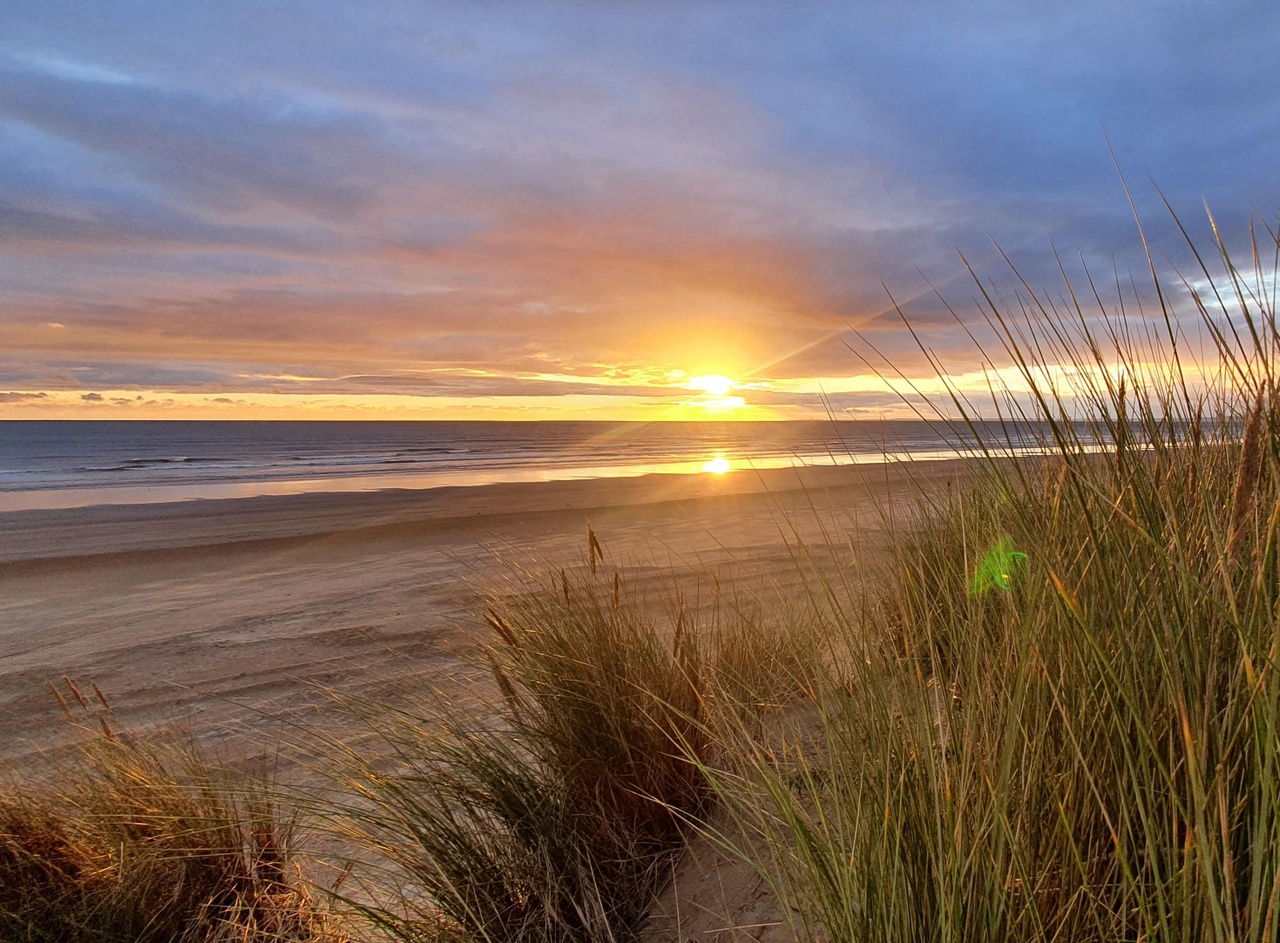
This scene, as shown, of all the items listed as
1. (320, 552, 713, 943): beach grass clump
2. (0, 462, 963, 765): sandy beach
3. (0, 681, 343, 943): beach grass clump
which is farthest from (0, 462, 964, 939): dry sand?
(0, 681, 343, 943): beach grass clump

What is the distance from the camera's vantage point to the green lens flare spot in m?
1.82

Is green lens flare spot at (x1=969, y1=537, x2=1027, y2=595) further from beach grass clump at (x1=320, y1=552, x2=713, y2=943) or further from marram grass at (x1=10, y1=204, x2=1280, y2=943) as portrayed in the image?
beach grass clump at (x1=320, y1=552, x2=713, y2=943)

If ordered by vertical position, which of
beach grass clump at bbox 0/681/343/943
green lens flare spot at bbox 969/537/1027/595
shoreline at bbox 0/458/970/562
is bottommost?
beach grass clump at bbox 0/681/343/943

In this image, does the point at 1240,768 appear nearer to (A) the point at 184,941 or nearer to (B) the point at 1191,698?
(B) the point at 1191,698

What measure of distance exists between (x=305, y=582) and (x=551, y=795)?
7373 millimetres

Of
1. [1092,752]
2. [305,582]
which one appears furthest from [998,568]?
[305,582]

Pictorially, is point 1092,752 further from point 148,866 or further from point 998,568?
point 148,866

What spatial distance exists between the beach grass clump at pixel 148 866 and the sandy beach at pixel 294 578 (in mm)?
943

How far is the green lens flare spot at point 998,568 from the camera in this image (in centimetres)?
182

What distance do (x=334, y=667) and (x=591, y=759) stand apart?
3508 millimetres

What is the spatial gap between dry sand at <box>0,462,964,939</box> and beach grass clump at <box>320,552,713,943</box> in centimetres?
29

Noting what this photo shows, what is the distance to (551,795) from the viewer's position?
8.38 feet

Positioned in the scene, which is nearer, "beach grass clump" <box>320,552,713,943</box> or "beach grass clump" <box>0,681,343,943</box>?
"beach grass clump" <box>320,552,713,943</box>

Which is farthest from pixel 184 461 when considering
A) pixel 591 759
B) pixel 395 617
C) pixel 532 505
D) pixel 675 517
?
pixel 591 759
